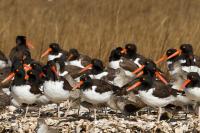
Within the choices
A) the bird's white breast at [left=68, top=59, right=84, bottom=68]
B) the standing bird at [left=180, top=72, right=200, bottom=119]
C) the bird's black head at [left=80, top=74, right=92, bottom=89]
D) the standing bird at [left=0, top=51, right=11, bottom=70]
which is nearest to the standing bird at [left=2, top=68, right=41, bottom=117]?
the bird's black head at [left=80, top=74, right=92, bottom=89]

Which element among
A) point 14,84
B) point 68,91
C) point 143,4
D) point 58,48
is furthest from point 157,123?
point 143,4

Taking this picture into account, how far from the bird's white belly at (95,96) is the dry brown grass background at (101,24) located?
15.5 feet

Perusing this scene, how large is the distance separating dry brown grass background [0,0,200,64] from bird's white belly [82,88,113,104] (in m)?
4.72

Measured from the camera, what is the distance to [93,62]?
15.4 m

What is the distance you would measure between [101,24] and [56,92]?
6.56 meters

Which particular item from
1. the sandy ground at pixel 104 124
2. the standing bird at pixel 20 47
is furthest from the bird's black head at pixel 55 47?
the sandy ground at pixel 104 124

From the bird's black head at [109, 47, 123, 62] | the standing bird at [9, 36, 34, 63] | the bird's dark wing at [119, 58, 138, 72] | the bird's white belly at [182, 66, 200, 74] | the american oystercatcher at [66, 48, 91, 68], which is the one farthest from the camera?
the standing bird at [9, 36, 34, 63]

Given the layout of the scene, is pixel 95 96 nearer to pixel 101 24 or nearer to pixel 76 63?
pixel 76 63

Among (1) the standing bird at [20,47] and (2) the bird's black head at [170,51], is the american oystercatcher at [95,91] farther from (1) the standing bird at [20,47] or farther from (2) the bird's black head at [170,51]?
(1) the standing bird at [20,47]

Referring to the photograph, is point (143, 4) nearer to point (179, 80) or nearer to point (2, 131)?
point (179, 80)

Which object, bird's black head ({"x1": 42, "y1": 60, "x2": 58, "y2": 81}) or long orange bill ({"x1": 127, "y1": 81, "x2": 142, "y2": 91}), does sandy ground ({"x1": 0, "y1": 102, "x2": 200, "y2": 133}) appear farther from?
bird's black head ({"x1": 42, "y1": 60, "x2": 58, "y2": 81})

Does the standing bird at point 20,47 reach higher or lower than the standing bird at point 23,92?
higher

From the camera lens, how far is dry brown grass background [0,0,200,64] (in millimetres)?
18281

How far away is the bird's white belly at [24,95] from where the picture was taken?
44.2ft
